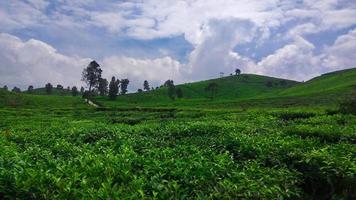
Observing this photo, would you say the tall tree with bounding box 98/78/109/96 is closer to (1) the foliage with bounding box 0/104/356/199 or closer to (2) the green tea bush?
(2) the green tea bush

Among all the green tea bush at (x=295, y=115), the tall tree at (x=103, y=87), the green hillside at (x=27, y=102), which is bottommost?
the green hillside at (x=27, y=102)

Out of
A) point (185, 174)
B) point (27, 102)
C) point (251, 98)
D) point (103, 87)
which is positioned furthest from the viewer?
point (103, 87)

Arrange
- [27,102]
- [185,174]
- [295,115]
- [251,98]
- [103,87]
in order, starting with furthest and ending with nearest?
1. [103,87]
2. [251,98]
3. [27,102]
4. [295,115]
5. [185,174]

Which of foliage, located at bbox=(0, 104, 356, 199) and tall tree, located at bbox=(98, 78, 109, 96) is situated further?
tall tree, located at bbox=(98, 78, 109, 96)

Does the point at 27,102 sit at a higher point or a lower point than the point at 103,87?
lower

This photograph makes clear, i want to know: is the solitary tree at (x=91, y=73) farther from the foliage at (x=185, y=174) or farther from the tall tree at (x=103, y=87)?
the foliage at (x=185, y=174)

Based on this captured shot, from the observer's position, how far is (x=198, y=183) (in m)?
8.76

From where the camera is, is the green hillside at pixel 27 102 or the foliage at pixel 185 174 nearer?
the foliage at pixel 185 174

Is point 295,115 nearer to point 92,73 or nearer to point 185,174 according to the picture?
point 185,174

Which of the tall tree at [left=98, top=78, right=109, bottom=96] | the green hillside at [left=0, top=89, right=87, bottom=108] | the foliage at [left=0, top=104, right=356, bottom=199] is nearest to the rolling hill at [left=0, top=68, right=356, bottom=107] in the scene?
A: the green hillside at [left=0, top=89, right=87, bottom=108]

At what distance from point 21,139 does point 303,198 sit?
12.3 metres

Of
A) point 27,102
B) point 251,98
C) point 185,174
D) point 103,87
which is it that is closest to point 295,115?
point 185,174

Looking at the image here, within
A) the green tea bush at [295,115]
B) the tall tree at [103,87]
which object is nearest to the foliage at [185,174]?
the green tea bush at [295,115]

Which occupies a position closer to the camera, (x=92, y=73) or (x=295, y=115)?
(x=295, y=115)
